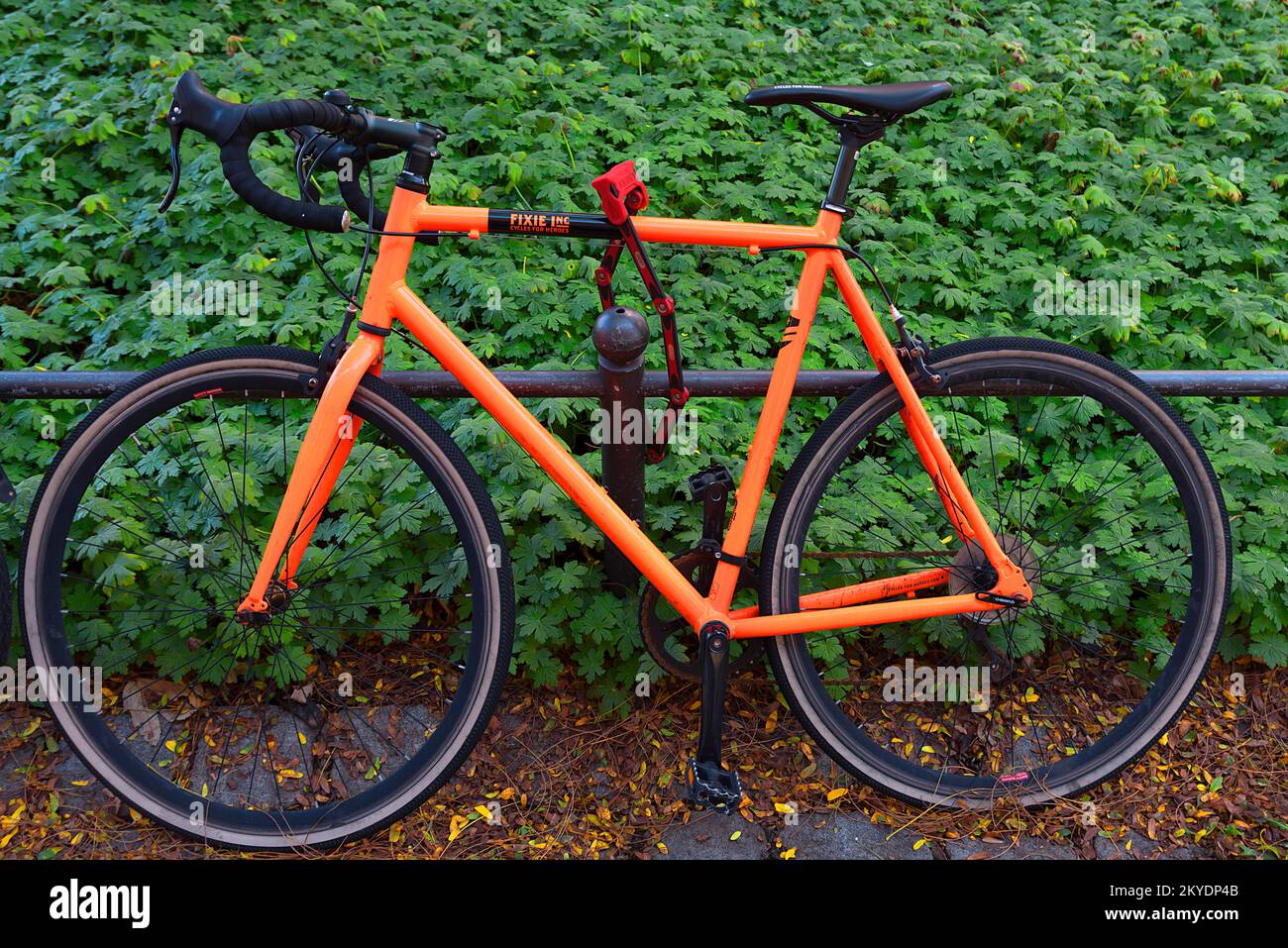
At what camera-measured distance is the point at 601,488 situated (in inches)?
88.5

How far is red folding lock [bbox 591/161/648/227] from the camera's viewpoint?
2008mm

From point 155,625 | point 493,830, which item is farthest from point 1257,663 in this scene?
point 155,625

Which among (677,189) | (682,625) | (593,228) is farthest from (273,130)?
(677,189)

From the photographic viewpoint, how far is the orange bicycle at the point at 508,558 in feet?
6.95

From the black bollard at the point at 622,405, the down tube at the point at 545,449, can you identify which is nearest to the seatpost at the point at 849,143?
the black bollard at the point at 622,405

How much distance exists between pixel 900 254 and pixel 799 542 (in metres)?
1.88

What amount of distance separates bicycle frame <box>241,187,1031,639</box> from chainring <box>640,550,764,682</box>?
6cm

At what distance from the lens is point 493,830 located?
243cm
